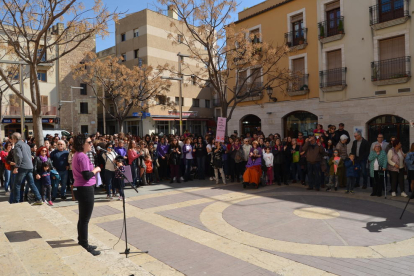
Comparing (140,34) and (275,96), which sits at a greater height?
(140,34)

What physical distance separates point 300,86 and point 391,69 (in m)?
5.61

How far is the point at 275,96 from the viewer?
23844 millimetres

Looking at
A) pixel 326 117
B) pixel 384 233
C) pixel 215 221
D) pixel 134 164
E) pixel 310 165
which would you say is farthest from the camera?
pixel 326 117

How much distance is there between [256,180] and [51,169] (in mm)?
6433

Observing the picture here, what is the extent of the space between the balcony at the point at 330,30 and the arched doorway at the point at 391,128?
18.1ft

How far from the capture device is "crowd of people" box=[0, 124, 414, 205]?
915 cm

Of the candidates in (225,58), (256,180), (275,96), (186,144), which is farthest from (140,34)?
(256,180)

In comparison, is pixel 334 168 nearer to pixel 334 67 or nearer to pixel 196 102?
pixel 334 67

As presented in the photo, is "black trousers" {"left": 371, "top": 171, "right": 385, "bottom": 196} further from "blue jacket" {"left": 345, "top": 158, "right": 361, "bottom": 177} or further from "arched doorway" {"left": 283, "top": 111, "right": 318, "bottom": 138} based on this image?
"arched doorway" {"left": 283, "top": 111, "right": 318, "bottom": 138}

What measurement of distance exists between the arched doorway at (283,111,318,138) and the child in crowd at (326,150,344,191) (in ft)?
35.8

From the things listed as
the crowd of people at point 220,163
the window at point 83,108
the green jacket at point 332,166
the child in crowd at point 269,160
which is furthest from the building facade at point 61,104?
the green jacket at point 332,166

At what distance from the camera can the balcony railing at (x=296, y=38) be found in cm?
2166

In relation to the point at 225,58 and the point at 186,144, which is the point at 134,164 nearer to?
the point at 186,144

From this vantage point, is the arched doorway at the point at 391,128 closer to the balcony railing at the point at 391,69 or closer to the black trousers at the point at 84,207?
the balcony railing at the point at 391,69
